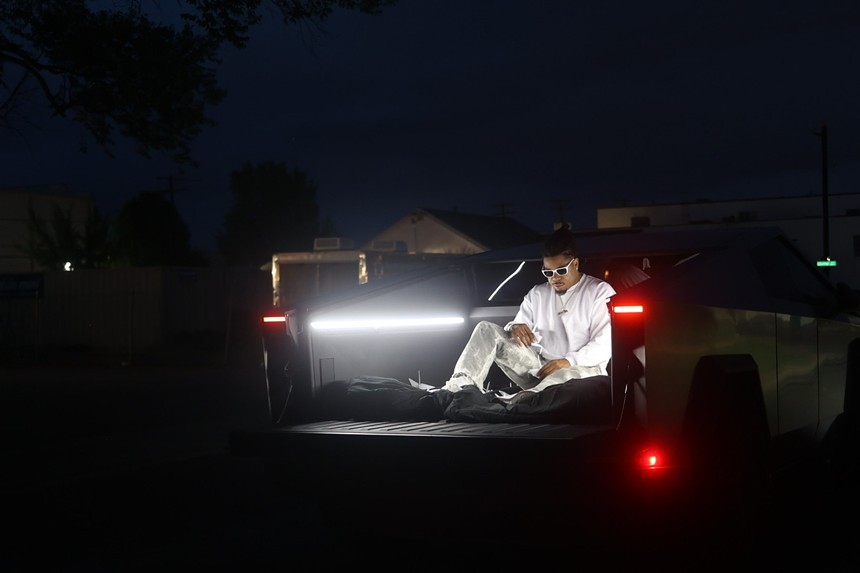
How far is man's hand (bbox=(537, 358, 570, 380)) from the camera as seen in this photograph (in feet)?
21.5

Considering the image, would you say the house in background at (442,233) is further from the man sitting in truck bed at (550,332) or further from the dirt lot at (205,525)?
the man sitting in truck bed at (550,332)

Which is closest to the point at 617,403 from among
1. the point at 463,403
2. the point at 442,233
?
the point at 463,403

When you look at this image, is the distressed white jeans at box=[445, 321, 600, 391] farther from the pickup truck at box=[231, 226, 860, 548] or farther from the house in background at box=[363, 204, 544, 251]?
the house in background at box=[363, 204, 544, 251]

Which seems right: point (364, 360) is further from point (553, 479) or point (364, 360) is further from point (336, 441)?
point (553, 479)

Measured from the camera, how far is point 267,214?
326ft

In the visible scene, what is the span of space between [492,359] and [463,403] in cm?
87

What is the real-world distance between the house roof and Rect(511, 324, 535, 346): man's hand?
63480 millimetres

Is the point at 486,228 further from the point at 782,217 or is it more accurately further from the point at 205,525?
the point at 205,525

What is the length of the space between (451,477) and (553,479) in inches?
21.8

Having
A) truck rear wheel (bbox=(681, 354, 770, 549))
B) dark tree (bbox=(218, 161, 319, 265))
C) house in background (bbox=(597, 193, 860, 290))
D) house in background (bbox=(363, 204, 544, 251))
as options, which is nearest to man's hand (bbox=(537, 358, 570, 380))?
truck rear wheel (bbox=(681, 354, 770, 549))

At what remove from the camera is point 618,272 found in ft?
22.4

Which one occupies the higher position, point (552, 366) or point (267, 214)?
point (267, 214)

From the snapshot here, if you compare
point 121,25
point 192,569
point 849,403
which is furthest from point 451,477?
point 121,25

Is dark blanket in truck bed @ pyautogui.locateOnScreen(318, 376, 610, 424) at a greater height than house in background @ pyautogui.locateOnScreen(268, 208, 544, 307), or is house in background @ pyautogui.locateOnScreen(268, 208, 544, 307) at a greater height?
house in background @ pyautogui.locateOnScreen(268, 208, 544, 307)
